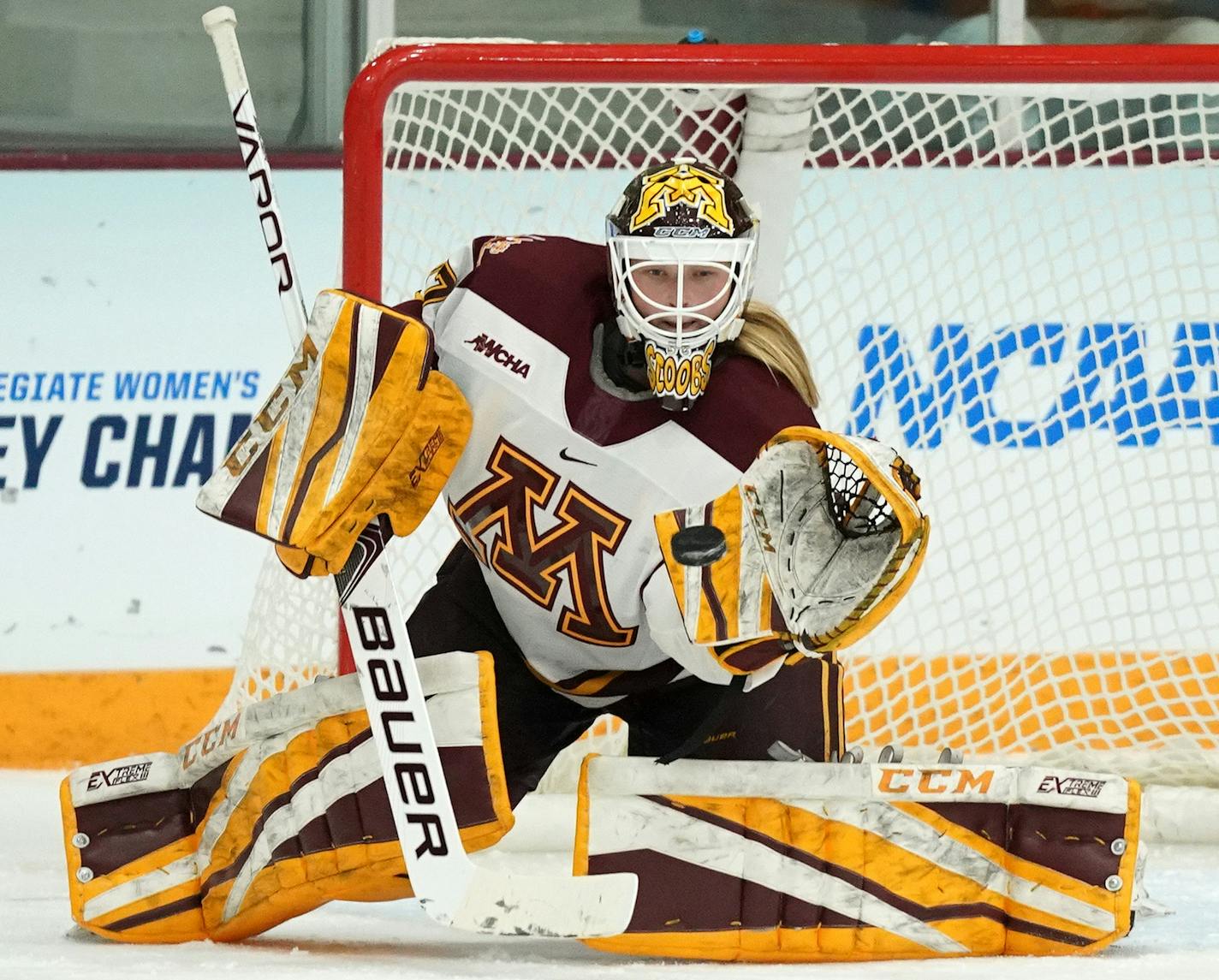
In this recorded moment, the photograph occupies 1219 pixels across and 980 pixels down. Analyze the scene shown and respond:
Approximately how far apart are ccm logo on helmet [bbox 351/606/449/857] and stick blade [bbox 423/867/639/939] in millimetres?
66

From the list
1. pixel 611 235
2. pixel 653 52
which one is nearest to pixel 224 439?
pixel 653 52

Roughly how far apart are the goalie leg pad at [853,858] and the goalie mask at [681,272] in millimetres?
469

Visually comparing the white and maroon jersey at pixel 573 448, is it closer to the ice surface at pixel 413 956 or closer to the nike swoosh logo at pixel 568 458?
the nike swoosh logo at pixel 568 458

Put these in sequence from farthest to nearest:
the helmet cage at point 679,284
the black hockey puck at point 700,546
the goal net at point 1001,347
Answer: the goal net at point 1001,347, the helmet cage at point 679,284, the black hockey puck at point 700,546

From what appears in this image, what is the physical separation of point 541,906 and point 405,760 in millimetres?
221

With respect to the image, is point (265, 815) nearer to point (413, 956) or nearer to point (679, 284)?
point (413, 956)

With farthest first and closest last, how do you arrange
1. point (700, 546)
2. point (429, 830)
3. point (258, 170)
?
point (258, 170) → point (429, 830) → point (700, 546)

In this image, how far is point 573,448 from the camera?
2025 mm

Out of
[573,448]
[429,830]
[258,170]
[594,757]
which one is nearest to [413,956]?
[429,830]

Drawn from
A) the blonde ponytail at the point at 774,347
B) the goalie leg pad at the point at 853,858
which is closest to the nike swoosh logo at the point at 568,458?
the blonde ponytail at the point at 774,347

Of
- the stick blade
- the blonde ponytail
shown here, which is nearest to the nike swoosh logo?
the blonde ponytail

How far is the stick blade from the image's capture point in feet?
6.29

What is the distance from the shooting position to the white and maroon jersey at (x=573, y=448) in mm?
2004

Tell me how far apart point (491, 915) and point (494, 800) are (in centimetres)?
13
